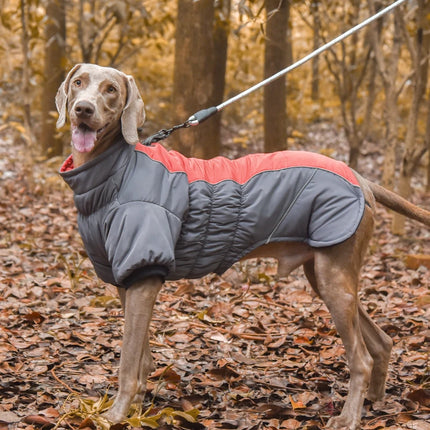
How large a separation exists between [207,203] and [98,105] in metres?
0.83

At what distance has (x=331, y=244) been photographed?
360 centimetres

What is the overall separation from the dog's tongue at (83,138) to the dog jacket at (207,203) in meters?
0.09

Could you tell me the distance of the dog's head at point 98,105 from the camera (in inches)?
135

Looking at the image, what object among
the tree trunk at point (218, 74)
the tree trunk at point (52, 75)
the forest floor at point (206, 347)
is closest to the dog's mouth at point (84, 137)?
the forest floor at point (206, 347)

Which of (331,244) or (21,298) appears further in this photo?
(21,298)

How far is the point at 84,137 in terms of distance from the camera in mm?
3488

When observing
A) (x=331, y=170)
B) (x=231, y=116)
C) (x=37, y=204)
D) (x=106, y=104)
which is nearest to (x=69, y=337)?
(x=106, y=104)

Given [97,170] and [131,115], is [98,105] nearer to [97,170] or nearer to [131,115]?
[131,115]

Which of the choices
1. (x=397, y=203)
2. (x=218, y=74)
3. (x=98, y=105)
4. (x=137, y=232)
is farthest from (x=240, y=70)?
(x=137, y=232)

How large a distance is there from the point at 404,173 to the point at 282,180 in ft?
16.4

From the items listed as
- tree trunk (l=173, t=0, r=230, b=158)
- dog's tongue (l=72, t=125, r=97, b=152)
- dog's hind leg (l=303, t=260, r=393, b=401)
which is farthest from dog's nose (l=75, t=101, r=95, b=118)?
tree trunk (l=173, t=0, r=230, b=158)

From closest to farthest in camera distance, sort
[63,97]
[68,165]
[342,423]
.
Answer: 1. [342,423]
2. [63,97]
3. [68,165]

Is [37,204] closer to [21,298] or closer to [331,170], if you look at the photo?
[21,298]

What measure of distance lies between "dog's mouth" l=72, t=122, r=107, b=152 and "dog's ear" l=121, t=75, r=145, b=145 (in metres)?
0.17
